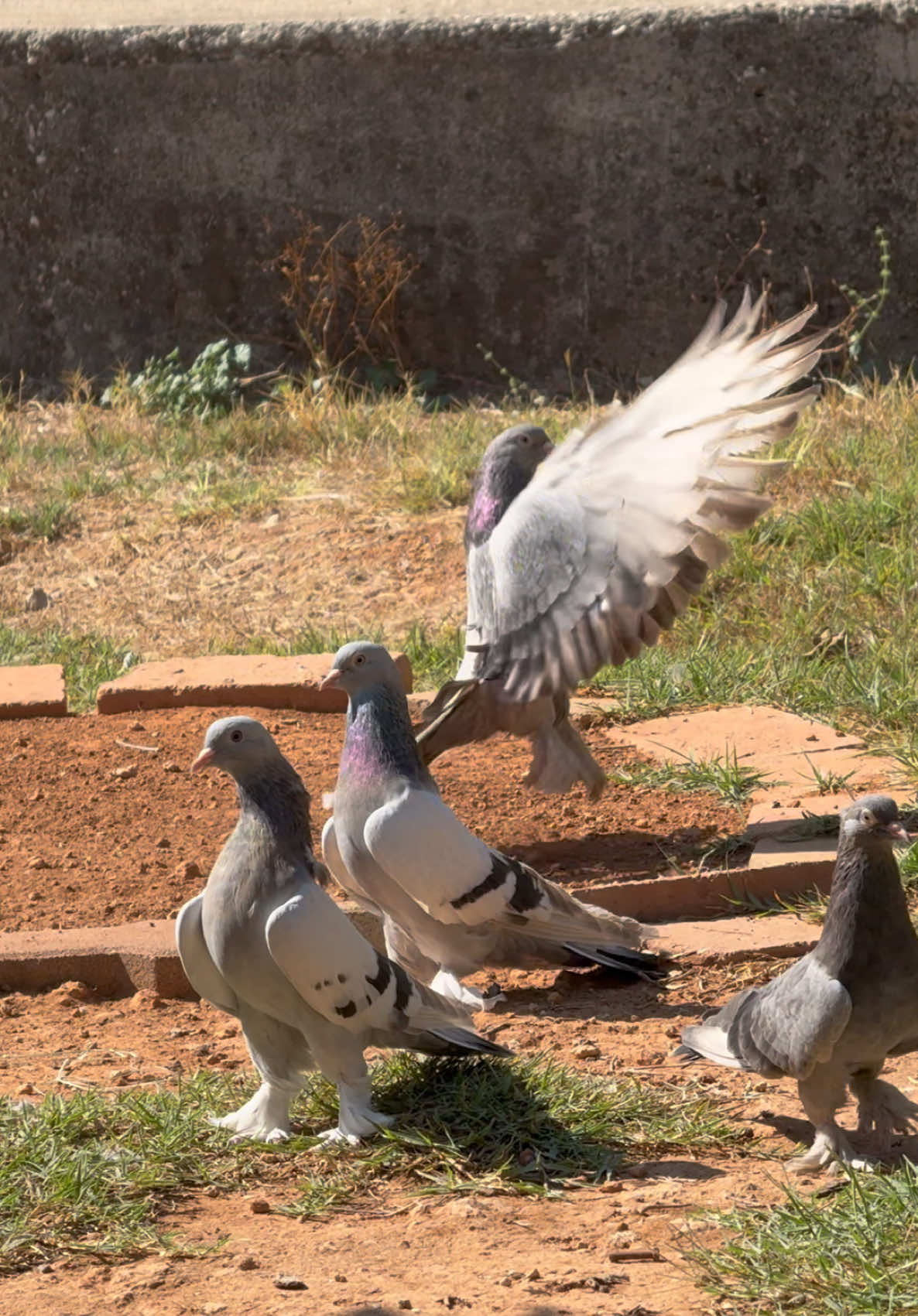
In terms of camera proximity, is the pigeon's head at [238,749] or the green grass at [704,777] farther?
the green grass at [704,777]

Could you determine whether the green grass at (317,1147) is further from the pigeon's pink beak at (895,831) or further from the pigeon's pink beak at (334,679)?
the pigeon's pink beak at (334,679)

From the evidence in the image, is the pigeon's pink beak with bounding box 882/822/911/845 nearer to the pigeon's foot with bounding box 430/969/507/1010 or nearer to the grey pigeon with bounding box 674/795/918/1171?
the grey pigeon with bounding box 674/795/918/1171

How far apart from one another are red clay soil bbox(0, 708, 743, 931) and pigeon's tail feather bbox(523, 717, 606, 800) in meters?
0.17

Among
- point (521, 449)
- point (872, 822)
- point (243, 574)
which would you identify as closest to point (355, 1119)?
point (872, 822)

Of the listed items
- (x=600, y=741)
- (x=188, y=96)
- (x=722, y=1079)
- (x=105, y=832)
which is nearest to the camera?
(x=722, y=1079)

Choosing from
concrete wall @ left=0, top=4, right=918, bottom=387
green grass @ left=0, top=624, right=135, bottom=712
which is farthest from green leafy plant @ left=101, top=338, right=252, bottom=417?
green grass @ left=0, top=624, right=135, bottom=712

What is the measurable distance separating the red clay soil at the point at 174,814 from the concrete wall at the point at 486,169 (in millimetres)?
3733

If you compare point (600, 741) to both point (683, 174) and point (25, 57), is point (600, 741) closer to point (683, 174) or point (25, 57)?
point (683, 174)

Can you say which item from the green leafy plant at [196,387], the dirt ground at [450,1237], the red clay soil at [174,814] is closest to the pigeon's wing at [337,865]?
the dirt ground at [450,1237]

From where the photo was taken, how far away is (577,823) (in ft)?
15.0

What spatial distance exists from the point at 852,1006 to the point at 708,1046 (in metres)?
0.35

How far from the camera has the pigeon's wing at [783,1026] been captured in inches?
105

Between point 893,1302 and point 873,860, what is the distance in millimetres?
733

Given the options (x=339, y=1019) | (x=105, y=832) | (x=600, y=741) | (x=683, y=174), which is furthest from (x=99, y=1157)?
(x=683, y=174)
